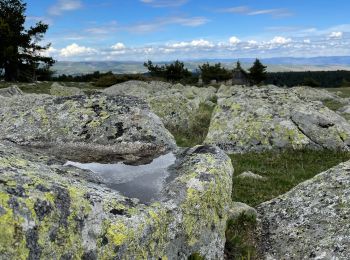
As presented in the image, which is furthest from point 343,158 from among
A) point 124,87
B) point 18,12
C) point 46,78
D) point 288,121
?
point 46,78

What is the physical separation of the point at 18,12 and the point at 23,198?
94.3 meters

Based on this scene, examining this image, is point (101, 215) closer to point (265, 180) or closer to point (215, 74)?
point (265, 180)

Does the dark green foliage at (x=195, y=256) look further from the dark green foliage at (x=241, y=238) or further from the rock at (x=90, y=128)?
the rock at (x=90, y=128)

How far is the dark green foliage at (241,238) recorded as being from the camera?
898cm

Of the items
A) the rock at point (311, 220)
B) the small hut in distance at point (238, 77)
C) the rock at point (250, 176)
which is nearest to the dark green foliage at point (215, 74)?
the small hut in distance at point (238, 77)

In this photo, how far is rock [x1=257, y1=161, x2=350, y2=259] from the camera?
28.9 feet

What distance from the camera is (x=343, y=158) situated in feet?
64.0

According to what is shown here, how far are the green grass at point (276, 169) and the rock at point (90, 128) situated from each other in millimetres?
3358

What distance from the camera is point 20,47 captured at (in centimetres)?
8981

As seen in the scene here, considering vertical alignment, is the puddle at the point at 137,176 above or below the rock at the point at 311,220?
above

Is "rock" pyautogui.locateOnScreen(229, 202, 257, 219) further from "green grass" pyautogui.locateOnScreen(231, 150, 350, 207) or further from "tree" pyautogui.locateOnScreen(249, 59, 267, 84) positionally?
"tree" pyautogui.locateOnScreen(249, 59, 267, 84)

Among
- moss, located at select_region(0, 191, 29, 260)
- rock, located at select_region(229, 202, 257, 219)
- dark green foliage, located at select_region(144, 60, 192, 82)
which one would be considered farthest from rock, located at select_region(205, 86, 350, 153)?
dark green foliage, located at select_region(144, 60, 192, 82)

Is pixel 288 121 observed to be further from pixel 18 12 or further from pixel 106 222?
pixel 18 12

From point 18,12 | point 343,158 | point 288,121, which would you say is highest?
point 18,12
